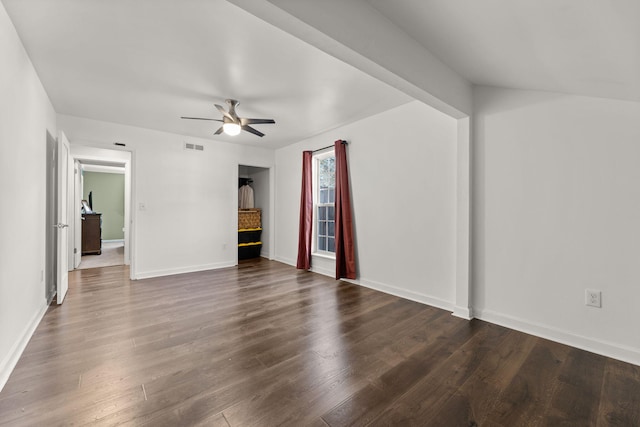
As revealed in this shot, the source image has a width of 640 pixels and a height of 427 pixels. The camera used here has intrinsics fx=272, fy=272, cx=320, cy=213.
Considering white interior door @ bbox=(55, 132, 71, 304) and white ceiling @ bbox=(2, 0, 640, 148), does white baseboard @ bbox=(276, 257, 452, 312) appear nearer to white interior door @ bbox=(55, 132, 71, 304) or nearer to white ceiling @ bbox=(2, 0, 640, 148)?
white ceiling @ bbox=(2, 0, 640, 148)

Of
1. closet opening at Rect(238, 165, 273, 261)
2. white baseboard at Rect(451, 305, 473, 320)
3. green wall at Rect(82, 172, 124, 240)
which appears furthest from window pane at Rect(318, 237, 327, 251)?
green wall at Rect(82, 172, 124, 240)

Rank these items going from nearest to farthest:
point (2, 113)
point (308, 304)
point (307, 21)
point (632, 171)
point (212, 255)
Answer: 1. point (307, 21)
2. point (2, 113)
3. point (632, 171)
4. point (308, 304)
5. point (212, 255)

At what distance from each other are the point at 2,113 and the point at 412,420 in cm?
315

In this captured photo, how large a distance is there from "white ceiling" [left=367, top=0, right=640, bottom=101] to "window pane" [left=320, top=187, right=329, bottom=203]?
9.49ft

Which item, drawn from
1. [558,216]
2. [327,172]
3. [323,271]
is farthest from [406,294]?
[327,172]

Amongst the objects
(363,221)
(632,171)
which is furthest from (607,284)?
(363,221)

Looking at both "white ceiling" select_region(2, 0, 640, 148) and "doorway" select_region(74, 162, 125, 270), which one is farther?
"doorway" select_region(74, 162, 125, 270)

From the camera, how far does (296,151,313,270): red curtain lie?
193 inches

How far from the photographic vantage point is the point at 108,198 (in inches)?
351

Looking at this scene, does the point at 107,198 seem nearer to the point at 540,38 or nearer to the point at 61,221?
the point at 61,221

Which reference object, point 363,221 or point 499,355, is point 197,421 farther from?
point 363,221

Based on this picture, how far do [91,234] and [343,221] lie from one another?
21.3 feet

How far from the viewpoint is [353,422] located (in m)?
1.43

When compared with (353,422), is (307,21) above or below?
above
